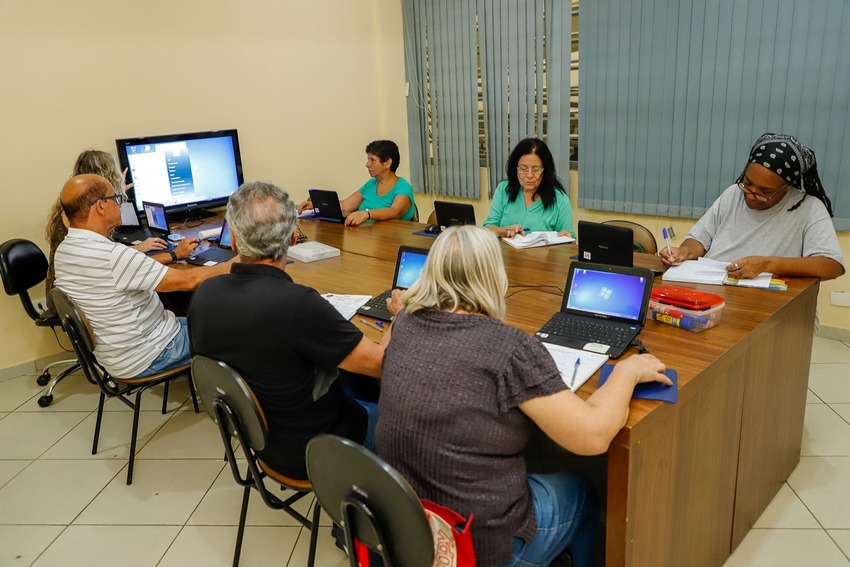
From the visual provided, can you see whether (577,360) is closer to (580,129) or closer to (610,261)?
(610,261)

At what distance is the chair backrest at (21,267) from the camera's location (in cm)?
344

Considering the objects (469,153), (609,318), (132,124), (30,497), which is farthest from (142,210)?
(609,318)

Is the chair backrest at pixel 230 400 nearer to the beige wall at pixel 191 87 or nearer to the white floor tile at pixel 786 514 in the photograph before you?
the white floor tile at pixel 786 514

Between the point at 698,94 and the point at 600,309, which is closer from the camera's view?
the point at 600,309

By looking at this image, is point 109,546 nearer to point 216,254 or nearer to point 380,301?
point 380,301

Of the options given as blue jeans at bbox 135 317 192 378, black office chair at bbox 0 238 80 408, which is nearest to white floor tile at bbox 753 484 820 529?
blue jeans at bbox 135 317 192 378

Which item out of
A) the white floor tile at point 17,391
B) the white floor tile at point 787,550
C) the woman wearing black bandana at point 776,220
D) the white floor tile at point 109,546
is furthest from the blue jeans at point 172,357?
the white floor tile at point 787,550

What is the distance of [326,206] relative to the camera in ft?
14.3

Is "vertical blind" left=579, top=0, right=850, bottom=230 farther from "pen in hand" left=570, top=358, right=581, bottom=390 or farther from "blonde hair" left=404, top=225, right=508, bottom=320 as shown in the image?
"blonde hair" left=404, top=225, right=508, bottom=320

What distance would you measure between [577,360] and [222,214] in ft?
11.2

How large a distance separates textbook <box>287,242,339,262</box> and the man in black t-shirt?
132 cm

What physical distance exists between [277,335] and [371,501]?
1.85 ft

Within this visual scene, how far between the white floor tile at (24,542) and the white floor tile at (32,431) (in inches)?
24.1

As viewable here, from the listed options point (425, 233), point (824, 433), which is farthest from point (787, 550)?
point (425, 233)
